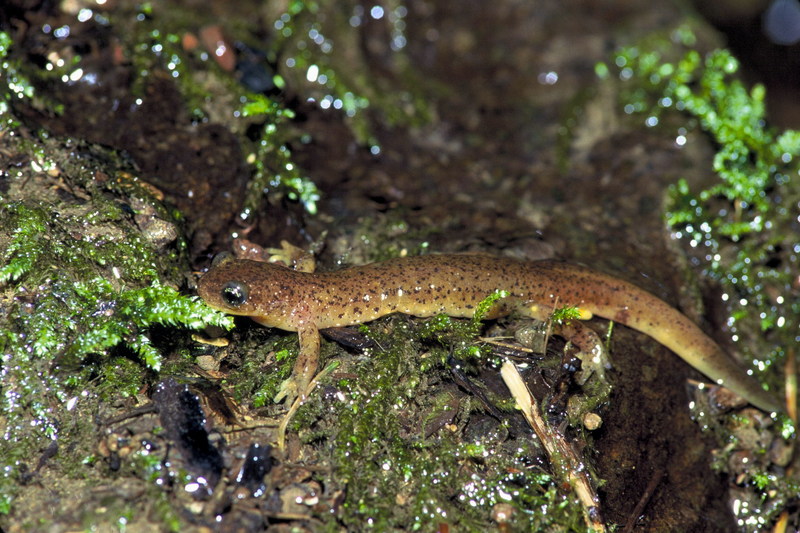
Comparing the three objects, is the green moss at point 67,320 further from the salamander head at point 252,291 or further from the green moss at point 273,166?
the green moss at point 273,166

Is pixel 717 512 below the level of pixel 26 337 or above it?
above

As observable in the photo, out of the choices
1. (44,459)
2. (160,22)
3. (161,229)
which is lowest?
(44,459)

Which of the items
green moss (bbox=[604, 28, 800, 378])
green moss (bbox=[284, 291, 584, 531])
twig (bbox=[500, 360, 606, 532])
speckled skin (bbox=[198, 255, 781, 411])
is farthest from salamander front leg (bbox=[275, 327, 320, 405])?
green moss (bbox=[604, 28, 800, 378])

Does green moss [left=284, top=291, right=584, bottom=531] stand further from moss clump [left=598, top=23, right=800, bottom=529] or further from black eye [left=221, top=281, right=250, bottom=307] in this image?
moss clump [left=598, top=23, right=800, bottom=529]

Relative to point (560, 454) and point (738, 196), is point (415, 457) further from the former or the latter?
point (738, 196)

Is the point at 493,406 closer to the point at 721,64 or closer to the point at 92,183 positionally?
the point at 92,183

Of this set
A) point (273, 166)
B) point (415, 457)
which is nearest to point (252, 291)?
point (273, 166)

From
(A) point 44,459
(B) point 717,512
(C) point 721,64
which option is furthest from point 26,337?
(C) point 721,64
